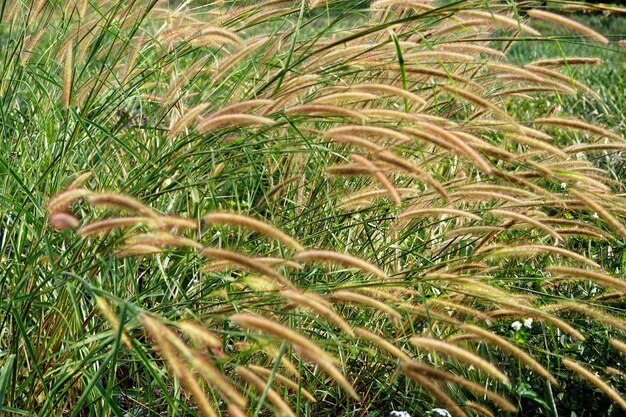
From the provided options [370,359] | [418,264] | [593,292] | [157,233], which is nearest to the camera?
[157,233]

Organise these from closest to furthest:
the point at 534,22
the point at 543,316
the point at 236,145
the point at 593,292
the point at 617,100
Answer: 1. the point at 543,316
2. the point at 236,145
3. the point at 593,292
4. the point at 617,100
5. the point at 534,22

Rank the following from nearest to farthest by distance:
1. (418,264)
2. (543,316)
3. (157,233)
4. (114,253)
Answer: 1. (157,233)
2. (114,253)
3. (543,316)
4. (418,264)

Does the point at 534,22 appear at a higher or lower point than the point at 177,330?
lower

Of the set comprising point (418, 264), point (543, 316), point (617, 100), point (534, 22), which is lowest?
point (534, 22)

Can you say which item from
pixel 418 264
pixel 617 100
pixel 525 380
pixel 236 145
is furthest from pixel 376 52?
pixel 617 100

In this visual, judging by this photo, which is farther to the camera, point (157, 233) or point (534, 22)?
point (534, 22)

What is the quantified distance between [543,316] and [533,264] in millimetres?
1362

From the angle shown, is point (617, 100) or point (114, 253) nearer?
point (114, 253)

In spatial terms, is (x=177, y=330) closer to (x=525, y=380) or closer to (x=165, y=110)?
(x=165, y=110)

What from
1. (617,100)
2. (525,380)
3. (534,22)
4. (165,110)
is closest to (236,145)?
(165,110)

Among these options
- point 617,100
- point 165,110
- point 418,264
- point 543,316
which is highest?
point 165,110

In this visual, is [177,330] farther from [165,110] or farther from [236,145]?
[165,110]

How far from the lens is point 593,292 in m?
3.17

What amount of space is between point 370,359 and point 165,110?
1047 millimetres
